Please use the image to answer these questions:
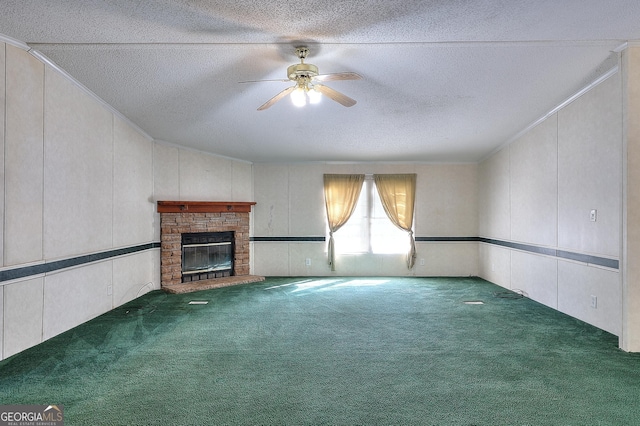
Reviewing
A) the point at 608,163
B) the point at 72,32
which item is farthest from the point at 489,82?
the point at 72,32

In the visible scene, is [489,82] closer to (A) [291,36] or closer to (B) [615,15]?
(B) [615,15]

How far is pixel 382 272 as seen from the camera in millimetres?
7312

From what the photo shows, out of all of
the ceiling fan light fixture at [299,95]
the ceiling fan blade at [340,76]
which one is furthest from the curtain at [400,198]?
the ceiling fan blade at [340,76]

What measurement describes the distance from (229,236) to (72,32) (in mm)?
4567

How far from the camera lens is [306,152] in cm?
664

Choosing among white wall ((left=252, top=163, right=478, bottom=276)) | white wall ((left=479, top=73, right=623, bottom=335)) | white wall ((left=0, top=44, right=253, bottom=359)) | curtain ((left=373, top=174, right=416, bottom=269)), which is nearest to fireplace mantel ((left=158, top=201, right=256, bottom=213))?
white wall ((left=0, top=44, right=253, bottom=359))

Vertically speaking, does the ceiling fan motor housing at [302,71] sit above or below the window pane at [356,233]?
above

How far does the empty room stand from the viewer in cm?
248

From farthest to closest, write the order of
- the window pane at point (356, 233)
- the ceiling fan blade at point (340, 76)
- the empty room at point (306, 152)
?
the window pane at point (356, 233) < the ceiling fan blade at point (340, 76) < the empty room at point (306, 152)

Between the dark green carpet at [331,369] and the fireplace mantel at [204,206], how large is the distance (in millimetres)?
1896

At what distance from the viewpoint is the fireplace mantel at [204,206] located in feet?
19.9

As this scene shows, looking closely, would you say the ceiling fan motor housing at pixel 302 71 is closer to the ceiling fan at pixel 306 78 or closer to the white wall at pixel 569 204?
the ceiling fan at pixel 306 78

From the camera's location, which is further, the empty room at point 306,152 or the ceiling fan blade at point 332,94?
the ceiling fan blade at point 332,94

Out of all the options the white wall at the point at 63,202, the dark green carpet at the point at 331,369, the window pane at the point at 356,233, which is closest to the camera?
the dark green carpet at the point at 331,369
